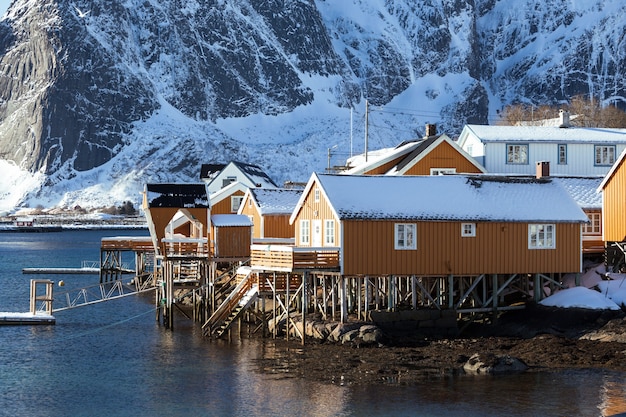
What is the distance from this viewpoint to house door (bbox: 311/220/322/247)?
1855 inches

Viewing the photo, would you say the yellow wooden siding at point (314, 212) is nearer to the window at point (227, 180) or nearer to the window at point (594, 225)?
the window at point (594, 225)

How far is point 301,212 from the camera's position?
164ft

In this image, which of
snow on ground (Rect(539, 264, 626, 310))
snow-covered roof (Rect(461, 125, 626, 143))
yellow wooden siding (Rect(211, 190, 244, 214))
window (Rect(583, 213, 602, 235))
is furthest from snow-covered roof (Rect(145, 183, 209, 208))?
snow on ground (Rect(539, 264, 626, 310))

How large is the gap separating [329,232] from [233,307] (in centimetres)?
523

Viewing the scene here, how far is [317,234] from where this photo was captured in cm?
4750

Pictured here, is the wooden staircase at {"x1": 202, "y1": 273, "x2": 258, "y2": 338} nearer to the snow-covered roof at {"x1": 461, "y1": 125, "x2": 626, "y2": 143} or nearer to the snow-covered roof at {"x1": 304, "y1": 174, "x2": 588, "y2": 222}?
the snow-covered roof at {"x1": 304, "y1": 174, "x2": 588, "y2": 222}

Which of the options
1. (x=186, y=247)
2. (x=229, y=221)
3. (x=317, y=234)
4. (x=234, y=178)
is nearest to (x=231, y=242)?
(x=229, y=221)

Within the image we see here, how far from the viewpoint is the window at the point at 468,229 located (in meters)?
45.9

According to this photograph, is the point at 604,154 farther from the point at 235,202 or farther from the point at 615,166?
the point at 235,202

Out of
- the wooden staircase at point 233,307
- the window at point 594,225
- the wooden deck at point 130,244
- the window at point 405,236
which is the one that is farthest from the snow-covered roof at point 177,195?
the window at point 594,225

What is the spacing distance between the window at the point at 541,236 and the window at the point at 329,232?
317 inches

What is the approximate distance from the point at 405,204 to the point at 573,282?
8.28 metres

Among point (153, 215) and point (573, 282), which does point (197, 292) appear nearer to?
point (153, 215)

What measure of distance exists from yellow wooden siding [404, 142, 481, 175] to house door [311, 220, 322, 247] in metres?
14.1
